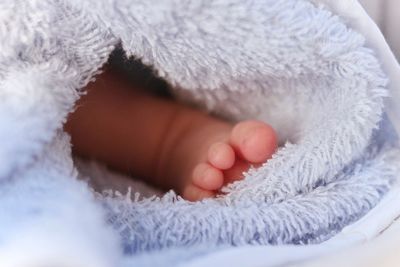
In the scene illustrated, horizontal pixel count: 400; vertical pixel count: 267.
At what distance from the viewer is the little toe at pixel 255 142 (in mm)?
592

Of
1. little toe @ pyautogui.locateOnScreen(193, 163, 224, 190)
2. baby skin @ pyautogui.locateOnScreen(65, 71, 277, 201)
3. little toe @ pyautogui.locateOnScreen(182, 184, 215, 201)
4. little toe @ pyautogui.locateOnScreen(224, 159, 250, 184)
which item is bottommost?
baby skin @ pyautogui.locateOnScreen(65, 71, 277, 201)

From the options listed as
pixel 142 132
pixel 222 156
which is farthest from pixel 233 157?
pixel 142 132

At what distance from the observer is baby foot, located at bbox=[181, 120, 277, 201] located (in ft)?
1.95

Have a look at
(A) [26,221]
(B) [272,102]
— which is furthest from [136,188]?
(A) [26,221]

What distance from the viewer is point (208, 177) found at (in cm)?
60

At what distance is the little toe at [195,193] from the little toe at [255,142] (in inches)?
1.6

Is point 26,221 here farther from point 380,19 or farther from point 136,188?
point 380,19

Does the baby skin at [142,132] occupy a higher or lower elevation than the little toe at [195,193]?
lower

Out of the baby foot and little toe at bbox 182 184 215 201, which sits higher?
the baby foot

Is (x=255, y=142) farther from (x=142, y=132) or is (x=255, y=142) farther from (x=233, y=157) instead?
(x=142, y=132)

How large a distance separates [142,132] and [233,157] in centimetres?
12

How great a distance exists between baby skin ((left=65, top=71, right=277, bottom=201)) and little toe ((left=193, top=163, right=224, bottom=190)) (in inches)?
A: 1.0

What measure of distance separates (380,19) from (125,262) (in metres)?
0.35

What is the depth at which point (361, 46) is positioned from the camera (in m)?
0.58
